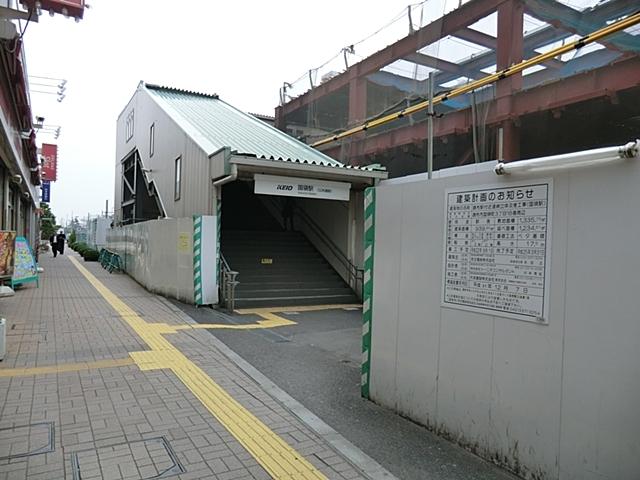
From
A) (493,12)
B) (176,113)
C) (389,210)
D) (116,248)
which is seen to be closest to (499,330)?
(389,210)

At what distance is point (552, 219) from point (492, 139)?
748 cm

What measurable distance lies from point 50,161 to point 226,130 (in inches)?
883

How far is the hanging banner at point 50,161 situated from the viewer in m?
30.2

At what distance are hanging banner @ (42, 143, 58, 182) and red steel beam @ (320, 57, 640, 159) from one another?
26406 millimetres

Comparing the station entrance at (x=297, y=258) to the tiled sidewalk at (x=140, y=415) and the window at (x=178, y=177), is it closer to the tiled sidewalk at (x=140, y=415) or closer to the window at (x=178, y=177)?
the window at (x=178, y=177)

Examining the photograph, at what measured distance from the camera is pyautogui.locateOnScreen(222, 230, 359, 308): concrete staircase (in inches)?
442

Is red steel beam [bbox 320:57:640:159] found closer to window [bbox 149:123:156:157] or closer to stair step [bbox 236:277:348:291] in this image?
stair step [bbox 236:277:348:291]

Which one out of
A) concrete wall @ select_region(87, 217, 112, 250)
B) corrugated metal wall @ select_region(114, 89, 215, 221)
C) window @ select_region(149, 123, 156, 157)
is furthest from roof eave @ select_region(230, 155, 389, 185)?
concrete wall @ select_region(87, 217, 112, 250)

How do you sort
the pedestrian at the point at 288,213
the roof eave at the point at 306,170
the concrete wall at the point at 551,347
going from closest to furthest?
the concrete wall at the point at 551,347 < the roof eave at the point at 306,170 < the pedestrian at the point at 288,213

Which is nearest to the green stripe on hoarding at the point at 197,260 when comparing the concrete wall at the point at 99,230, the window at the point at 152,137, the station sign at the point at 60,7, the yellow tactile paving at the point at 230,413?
the yellow tactile paving at the point at 230,413

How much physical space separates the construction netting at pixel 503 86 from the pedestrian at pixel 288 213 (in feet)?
8.04


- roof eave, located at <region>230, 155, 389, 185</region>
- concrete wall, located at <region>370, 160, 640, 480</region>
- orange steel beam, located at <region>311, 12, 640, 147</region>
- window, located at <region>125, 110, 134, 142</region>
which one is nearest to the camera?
concrete wall, located at <region>370, 160, 640, 480</region>

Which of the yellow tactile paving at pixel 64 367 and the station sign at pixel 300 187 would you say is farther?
the station sign at pixel 300 187

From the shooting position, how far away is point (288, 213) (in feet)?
52.2
